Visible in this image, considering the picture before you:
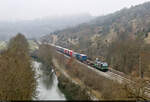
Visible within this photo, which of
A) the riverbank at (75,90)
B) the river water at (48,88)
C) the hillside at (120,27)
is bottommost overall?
the river water at (48,88)

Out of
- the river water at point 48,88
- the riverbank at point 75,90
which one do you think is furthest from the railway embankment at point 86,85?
the river water at point 48,88

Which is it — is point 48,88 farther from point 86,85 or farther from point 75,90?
point 86,85

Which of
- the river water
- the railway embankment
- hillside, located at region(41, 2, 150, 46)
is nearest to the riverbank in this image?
the railway embankment

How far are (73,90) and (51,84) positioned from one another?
31.3 feet

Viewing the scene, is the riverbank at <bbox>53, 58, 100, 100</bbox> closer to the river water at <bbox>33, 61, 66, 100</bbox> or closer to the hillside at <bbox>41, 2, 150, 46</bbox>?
the river water at <bbox>33, 61, 66, 100</bbox>

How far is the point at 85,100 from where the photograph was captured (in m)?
26.0

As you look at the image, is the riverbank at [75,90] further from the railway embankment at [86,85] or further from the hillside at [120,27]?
the hillside at [120,27]

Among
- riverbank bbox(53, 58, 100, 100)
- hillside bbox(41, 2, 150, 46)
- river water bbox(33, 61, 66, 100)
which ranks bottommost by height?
river water bbox(33, 61, 66, 100)

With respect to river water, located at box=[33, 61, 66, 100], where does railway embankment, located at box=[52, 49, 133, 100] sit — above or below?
above

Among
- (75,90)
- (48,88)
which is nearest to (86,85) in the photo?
(75,90)

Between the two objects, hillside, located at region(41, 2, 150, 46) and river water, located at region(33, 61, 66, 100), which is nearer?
river water, located at region(33, 61, 66, 100)

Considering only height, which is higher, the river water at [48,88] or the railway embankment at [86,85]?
the railway embankment at [86,85]

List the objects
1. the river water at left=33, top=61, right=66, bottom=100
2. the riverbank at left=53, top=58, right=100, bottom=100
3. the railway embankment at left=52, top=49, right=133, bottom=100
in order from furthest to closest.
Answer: the river water at left=33, top=61, right=66, bottom=100, the riverbank at left=53, top=58, right=100, bottom=100, the railway embankment at left=52, top=49, right=133, bottom=100

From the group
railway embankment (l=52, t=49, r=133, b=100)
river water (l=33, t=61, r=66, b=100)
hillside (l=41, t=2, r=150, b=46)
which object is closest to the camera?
railway embankment (l=52, t=49, r=133, b=100)
